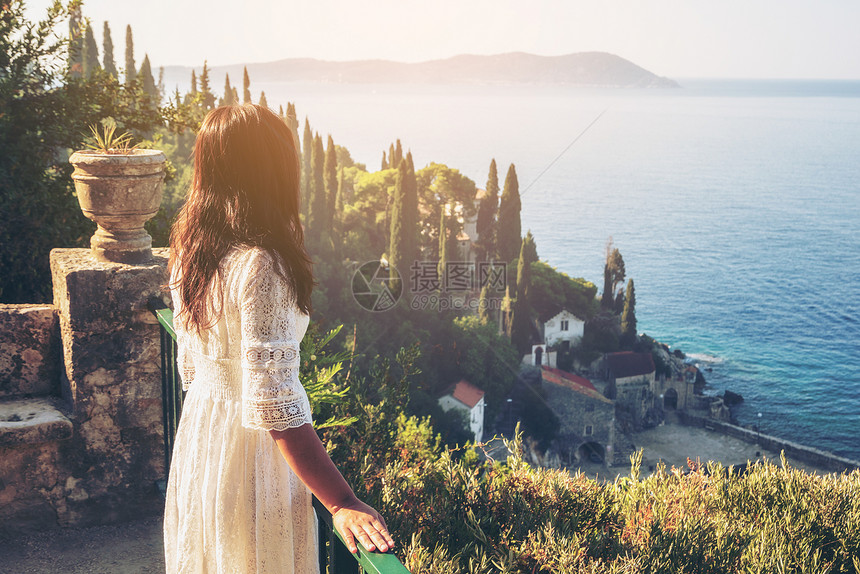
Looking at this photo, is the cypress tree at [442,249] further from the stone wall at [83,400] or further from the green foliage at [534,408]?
the stone wall at [83,400]

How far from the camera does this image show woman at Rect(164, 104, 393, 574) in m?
1.33

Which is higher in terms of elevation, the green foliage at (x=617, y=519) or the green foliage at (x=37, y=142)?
the green foliage at (x=37, y=142)

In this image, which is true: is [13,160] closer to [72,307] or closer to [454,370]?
[72,307]

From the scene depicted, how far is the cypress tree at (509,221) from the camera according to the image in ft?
174

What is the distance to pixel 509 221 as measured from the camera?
54.2 metres

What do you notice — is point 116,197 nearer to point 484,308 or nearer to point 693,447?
point 484,308

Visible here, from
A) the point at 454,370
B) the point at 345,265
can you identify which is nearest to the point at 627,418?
the point at 454,370

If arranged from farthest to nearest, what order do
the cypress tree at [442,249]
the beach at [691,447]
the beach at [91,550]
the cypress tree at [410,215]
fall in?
the cypress tree at [442,249], the beach at [691,447], the cypress tree at [410,215], the beach at [91,550]

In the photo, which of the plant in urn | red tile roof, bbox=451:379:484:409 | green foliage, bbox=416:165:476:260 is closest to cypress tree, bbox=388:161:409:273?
green foliage, bbox=416:165:476:260

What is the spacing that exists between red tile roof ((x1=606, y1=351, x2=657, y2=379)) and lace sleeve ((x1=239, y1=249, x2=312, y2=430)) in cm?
5123

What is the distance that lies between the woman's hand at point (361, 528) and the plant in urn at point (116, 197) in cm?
188

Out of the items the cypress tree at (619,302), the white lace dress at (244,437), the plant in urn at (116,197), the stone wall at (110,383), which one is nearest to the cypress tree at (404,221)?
the cypress tree at (619,302)

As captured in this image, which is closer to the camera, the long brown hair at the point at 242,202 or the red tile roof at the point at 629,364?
the long brown hair at the point at 242,202

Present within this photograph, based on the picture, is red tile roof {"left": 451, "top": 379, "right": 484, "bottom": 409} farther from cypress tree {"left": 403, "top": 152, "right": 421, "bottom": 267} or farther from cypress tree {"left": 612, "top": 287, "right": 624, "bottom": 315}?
cypress tree {"left": 612, "top": 287, "right": 624, "bottom": 315}
